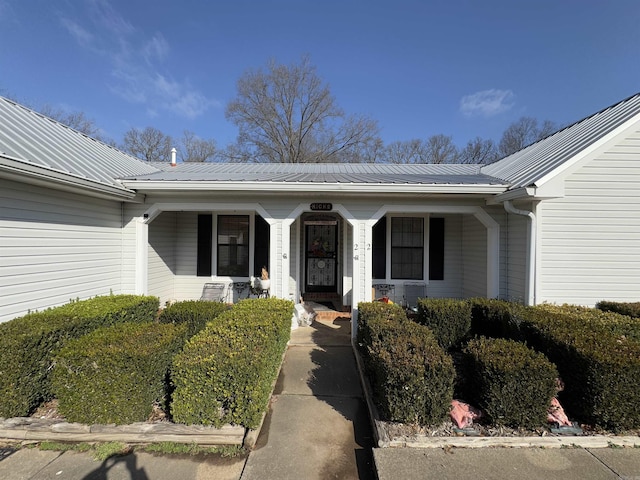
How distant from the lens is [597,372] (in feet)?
10.2

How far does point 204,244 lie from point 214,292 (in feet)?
4.41

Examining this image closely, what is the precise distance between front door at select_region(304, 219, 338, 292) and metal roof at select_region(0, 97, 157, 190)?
4638 millimetres

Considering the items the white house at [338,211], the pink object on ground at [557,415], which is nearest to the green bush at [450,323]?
the white house at [338,211]

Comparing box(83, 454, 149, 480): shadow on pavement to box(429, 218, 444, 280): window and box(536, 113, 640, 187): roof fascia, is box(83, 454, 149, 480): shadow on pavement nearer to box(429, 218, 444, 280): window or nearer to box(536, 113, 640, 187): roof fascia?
box(536, 113, 640, 187): roof fascia

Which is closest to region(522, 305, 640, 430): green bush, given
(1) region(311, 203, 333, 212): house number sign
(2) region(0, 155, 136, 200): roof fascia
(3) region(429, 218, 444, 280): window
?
(1) region(311, 203, 333, 212): house number sign

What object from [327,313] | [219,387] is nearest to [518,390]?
[219,387]

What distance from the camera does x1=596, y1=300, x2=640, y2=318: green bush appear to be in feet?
16.5

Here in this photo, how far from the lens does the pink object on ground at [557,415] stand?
124 inches

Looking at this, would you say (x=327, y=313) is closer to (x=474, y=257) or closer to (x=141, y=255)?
(x=474, y=257)

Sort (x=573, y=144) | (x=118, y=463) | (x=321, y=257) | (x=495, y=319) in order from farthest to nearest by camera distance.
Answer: (x=321, y=257), (x=573, y=144), (x=495, y=319), (x=118, y=463)

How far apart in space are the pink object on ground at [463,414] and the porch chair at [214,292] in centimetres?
606

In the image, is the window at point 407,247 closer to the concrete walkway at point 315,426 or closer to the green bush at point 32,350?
the concrete walkway at point 315,426

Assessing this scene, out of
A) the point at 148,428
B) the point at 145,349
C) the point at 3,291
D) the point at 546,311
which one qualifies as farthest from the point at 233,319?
the point at 546,311

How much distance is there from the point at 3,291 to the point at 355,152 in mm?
20860
